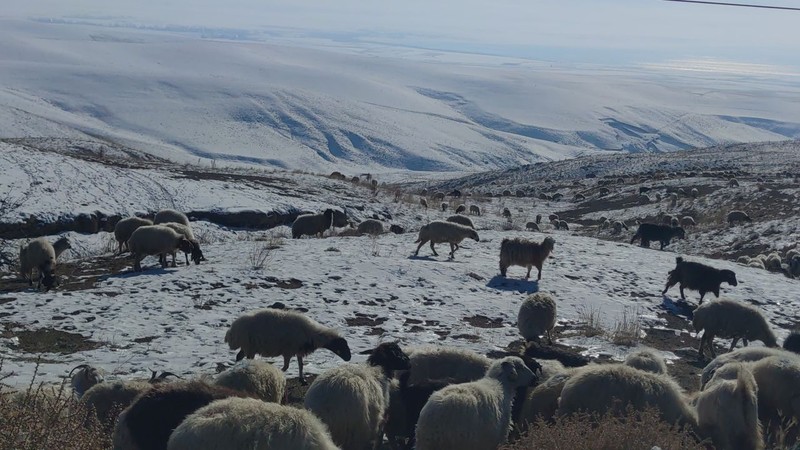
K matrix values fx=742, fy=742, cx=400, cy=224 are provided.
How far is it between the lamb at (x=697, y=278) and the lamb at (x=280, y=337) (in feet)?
35.1

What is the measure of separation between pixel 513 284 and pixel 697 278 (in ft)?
15.6

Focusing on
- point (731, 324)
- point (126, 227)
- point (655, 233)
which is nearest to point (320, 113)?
point (655, 233)

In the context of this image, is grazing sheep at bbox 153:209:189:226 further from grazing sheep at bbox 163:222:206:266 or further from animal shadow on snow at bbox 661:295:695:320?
animal shadow on snow at bbox 661:295:695:320

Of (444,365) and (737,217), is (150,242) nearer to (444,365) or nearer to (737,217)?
(444,365)

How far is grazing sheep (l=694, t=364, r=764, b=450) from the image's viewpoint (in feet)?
26.2

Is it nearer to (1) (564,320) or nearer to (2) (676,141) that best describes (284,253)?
(1) (564,320)

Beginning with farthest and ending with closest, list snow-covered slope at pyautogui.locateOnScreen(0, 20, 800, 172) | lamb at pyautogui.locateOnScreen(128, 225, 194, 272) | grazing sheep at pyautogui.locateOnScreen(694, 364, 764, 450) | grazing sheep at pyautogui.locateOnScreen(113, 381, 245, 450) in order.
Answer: snow-covered slope at pyautogui.locateOnScreen(0, 20, 800, 172), lamb at pyautogui.locateOnScreen(128, 225, 194, 272), grazing sheep at pyautogui.locateOnScreen(694, 364, 764, 450), grazing sheep at pyautogui.locateOnScreen(113, 381, 245, 450)

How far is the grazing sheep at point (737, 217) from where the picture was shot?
31723mm

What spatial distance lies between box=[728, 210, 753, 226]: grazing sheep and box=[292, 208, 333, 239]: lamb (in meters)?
18.1

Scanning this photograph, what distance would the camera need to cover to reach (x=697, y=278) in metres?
18.8

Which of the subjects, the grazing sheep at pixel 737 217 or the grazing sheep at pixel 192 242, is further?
the grazing sheep at pixel 737 217

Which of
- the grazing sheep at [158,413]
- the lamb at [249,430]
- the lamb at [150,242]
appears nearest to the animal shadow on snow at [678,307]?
the lamb at [150,242]

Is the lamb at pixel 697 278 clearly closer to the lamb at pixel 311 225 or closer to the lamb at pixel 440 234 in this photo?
the lamb at pixel 440 234

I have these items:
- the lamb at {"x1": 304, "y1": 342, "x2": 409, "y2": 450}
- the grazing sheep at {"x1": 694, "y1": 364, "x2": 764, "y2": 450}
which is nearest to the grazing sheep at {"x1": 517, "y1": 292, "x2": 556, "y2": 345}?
the lamb at {"x1": 304, "y1": 342, "x2": 409, "y2": 450}
